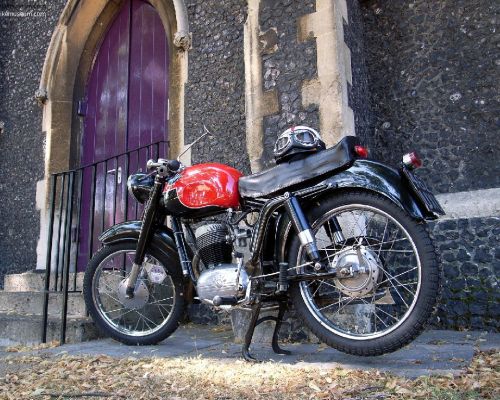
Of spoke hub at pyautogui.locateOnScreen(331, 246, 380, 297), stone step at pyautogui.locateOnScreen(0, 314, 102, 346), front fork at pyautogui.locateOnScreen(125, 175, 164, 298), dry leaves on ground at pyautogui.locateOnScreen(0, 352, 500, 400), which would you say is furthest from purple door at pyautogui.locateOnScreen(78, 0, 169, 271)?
spoke hub at pyautogui.locateOnScreen(331, 246, 380, 297)

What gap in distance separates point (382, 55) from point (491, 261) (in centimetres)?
207

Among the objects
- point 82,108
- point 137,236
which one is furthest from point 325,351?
point 82,108

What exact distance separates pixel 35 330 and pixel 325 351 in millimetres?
2279

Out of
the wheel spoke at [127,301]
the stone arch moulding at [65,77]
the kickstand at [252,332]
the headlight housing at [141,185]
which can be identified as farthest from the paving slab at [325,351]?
the stone arch moulding at [65,77]

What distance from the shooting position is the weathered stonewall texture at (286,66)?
3.61m

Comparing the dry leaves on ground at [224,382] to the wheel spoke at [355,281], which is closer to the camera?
the dry leaves on ground at [224,382]

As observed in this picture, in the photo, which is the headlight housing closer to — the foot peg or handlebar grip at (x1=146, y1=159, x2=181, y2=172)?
handlebar grip at (x1=146, y1=159, x2=181, y2=172)

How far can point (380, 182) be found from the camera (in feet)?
7.47

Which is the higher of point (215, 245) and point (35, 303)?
point (215, 245)

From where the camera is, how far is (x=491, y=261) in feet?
12.3

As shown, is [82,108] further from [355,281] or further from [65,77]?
[355,281]

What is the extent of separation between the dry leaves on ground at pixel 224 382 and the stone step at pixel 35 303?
1.36 meters

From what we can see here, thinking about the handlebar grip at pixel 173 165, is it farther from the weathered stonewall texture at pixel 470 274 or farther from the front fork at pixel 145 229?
the weathered stonewall texture at pixel 470 274

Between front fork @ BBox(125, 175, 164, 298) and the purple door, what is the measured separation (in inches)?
77.9
